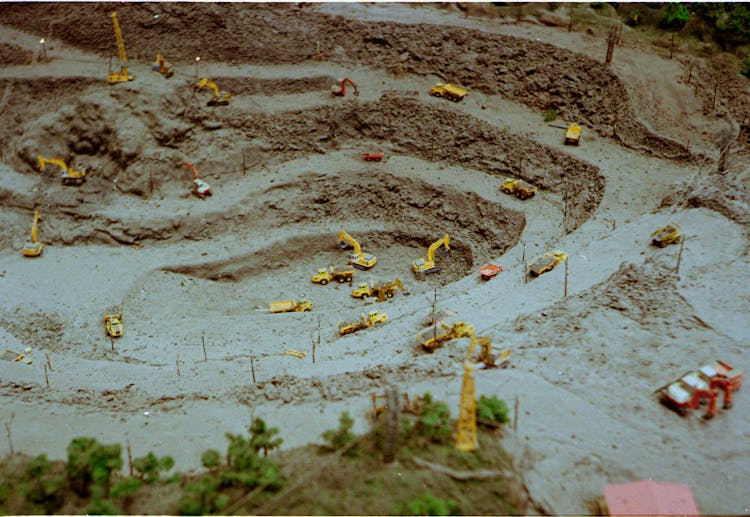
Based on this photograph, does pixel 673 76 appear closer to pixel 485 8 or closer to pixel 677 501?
pixel 485 8

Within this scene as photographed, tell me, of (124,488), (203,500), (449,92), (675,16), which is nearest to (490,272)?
(449,92)

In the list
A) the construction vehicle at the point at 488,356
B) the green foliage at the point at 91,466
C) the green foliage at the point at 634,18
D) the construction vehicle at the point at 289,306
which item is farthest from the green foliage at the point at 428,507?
the green foliage at the point at 634,18

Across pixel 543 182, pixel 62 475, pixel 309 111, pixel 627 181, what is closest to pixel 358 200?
pixel 309 111

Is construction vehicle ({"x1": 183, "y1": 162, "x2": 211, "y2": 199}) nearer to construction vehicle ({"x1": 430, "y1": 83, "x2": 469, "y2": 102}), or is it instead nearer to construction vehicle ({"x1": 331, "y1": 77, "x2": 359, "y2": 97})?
construction vehicle ({"x1": 331, "y1": 77, "x2": 359, "y2": 97})

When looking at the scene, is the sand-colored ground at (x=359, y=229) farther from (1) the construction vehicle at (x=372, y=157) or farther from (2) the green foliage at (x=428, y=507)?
(2) the green foliage at (x=428, y=507)

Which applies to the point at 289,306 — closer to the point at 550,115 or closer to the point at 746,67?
the point at 550,115

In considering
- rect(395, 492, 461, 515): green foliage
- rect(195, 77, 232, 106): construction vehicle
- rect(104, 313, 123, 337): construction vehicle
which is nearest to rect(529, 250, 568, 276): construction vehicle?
rect(395, 492, 461, 515): green foliage
